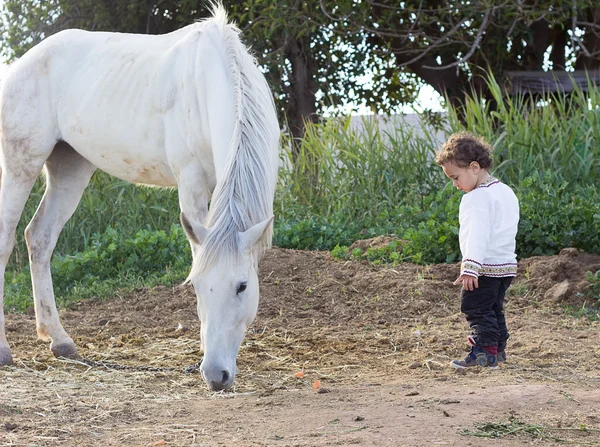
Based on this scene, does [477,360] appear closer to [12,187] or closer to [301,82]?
[12,187]

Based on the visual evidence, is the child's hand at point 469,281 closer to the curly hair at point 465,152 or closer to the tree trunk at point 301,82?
the curly hair at point 465,152

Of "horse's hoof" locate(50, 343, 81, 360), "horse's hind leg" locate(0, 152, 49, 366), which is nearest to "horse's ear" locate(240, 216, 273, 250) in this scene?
"horse's hoof" locate(50, 343, 81, 360)

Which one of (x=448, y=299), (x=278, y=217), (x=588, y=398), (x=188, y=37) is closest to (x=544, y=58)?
(x=278, y=217)

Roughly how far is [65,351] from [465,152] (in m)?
2.52

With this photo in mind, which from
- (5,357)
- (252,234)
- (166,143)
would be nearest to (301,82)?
(166,143)

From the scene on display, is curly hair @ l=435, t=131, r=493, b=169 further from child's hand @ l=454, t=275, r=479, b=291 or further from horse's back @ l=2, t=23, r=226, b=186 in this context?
horse's back @ l=2, t=23, r=226, b=186

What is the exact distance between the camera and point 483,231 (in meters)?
4.02

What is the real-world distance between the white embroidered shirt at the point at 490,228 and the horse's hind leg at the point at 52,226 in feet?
7.71

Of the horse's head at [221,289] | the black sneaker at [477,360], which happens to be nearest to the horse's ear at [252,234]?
the horse's head at [221,289]

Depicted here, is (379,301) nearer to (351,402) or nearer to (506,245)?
(506,245)

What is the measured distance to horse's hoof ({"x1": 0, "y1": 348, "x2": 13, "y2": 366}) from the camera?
4598 mm

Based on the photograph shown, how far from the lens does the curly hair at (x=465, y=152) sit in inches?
160

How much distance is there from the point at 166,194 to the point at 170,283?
229 cm

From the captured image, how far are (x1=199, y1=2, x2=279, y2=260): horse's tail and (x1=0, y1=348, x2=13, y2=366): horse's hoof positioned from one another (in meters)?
1.70
